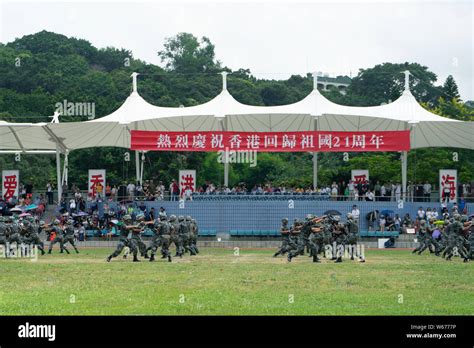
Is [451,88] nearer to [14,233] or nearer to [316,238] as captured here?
[316,238]

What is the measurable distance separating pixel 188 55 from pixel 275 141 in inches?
1807

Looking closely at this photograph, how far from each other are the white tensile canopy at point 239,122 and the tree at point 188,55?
126 feet

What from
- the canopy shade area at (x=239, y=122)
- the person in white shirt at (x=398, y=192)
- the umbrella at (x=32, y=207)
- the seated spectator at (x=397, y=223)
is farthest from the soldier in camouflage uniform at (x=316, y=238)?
the umbrella at (x=32, y=207)

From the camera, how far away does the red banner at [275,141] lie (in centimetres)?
4866

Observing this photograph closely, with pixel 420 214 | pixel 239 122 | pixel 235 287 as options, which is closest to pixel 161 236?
pixel 235 287

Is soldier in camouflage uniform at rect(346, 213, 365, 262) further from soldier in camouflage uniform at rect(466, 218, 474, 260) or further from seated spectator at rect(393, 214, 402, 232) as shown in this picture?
seated spectator at rect(393, 214, 402, 232)

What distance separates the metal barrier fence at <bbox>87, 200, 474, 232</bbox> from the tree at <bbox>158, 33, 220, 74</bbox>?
46525mm

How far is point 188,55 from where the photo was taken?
307 feet

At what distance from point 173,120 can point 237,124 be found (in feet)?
12.4

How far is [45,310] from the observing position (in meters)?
18.9

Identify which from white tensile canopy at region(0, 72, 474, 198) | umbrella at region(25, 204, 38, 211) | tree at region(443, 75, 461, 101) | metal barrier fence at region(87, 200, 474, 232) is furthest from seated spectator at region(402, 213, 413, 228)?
tree at region(443, 75, 461, 101)

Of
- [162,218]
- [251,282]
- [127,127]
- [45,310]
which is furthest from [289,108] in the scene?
[45,310]

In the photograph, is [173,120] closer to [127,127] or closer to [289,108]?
[127,127]

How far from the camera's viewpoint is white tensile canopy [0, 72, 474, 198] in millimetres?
49906
